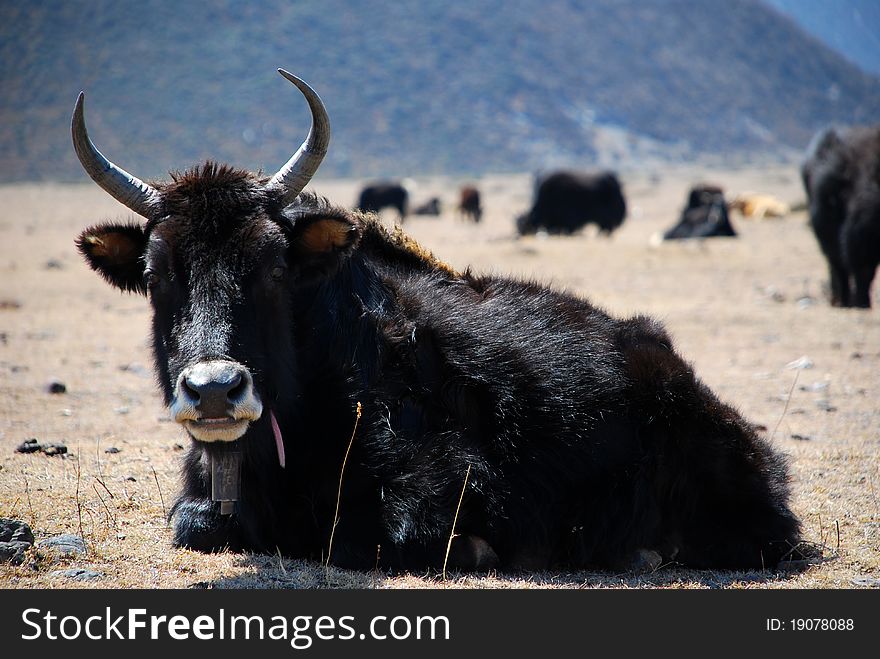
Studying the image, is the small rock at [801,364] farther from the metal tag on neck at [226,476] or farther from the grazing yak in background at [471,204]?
the grazing yak in background at [471,204]

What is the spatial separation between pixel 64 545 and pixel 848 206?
41.2 feet

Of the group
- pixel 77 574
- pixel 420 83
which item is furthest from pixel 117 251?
pixel 420 83

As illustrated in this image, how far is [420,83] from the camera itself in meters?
121

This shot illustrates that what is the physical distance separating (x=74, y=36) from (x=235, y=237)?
392 ft

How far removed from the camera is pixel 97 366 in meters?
11.1

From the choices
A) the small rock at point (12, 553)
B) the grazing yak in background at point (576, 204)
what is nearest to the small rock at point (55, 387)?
the small rock at point (12, 553)

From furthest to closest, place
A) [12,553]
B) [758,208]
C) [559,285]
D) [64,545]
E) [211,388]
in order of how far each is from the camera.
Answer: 1. [758,208]
2. [559,285]
3. [64,545]
4. [12,553]
5. [211,388]

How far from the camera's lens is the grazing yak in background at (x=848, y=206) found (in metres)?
13.8

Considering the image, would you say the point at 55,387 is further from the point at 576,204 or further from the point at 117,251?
the point at 576,204

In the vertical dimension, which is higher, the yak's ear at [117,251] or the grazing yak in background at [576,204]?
the grazing yak in background at [576,204]

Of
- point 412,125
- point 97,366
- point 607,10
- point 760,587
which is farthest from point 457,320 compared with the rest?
point 607,10

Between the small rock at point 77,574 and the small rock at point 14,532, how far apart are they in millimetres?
390

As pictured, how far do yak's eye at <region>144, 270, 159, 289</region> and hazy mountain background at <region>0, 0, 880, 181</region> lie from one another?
78633 mm

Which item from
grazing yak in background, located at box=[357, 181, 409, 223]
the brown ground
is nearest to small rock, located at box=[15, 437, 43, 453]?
the brown ground
